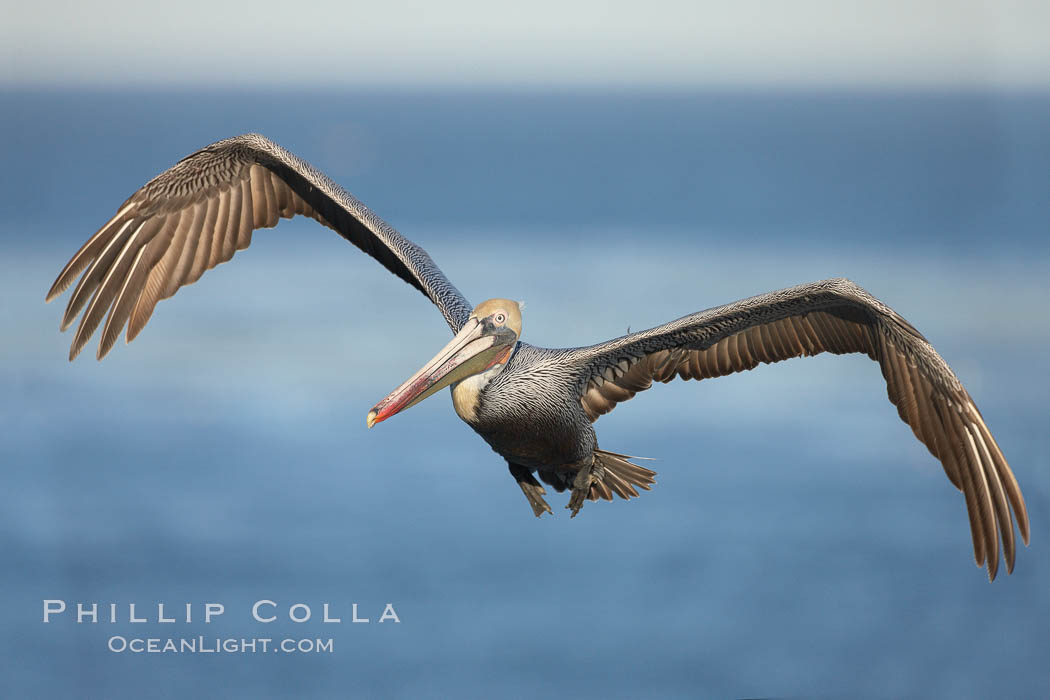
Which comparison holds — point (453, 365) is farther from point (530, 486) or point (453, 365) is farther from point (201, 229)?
point (201, 229)

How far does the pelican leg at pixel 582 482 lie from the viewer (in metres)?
4.78

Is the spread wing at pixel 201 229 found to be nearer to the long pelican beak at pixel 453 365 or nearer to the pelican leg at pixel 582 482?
the long pelican beak at pixel 453 365

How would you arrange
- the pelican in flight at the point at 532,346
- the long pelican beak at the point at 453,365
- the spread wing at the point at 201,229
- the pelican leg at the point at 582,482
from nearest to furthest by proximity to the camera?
the long pelican beak at the point at 453,365
the pelican in flight at the point at 532,346
the pelican leg at the point at 582,482
the spread wing at the point at 201,229

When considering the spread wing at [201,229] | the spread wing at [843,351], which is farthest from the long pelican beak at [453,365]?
the spread wing at [201,229]

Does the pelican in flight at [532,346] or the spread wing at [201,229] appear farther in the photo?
the spread wing at [201,229]

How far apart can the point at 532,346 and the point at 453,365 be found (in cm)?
49

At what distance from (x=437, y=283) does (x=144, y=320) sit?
1.40 m

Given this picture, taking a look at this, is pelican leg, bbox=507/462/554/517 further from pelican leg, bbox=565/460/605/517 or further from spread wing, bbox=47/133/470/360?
spread wing, bbox=47/133/470/360

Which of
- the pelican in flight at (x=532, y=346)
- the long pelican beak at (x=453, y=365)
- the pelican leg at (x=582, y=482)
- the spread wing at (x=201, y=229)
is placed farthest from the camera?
the spread wing at (x=201, y=229)

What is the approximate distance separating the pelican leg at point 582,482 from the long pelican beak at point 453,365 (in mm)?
693

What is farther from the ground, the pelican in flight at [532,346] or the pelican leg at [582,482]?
the pelican in flight at [532,346]

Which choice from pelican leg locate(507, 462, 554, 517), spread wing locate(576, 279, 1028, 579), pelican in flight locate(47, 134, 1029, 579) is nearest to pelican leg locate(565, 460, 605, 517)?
pelican in flight locate(47, 134, 1029, 579)

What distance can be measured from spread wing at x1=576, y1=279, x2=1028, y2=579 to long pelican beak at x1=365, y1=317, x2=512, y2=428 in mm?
409

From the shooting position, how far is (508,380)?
14.3 feet
